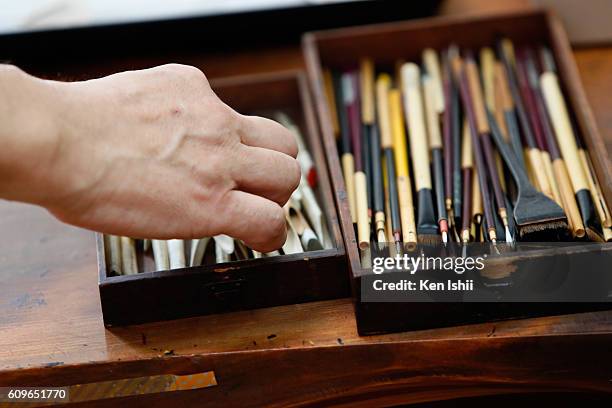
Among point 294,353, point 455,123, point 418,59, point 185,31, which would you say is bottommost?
point 294,353

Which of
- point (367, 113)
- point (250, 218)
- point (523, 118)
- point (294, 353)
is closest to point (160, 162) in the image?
point (250, 218)

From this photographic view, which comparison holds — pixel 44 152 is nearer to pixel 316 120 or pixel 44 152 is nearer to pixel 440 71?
pixel 316 120

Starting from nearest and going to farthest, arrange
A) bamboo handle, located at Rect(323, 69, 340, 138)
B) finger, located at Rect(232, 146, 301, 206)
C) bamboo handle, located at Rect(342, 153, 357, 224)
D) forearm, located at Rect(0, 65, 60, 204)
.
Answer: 1. forearm, located at Rect(0, 65, 60, 204)
2. finger, located at Rect(232, 146, 301, 206)
3. bamboo handle, located at Rect(342, 153, 357, 224)
4. bamboo handle, located at Rect(323, 69, 340, 138)

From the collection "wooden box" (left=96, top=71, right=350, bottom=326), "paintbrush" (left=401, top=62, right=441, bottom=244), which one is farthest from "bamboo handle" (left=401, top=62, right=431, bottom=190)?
"wooden box" (left=96, top=71, right=350, bottom=326)

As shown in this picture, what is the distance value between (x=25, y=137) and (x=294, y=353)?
320 millimetres

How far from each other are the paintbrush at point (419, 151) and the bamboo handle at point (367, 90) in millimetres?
41

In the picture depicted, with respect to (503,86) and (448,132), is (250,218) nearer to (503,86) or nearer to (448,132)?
(448,132)

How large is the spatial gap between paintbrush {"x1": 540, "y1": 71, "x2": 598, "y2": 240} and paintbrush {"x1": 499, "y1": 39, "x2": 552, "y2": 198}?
0.03 m

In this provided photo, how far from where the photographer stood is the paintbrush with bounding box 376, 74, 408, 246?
29.7 inches

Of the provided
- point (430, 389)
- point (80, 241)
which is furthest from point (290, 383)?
point (80, 241)

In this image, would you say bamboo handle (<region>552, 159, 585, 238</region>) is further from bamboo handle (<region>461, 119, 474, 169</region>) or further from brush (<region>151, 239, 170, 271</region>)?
brush (<region>151, 239, 170, 271</region>)

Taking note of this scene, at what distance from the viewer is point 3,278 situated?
0.80 m

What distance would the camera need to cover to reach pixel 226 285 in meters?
0.71

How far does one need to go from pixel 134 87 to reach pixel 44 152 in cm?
12
